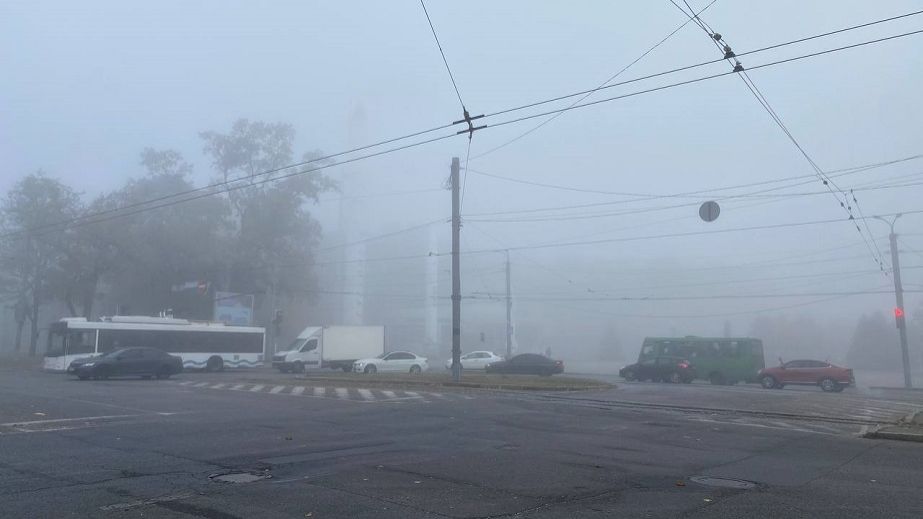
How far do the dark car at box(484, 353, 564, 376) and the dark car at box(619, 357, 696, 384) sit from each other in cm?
404

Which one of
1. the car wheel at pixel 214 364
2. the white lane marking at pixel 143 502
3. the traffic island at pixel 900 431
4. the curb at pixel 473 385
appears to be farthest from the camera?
the car wheel at pixel 214 364

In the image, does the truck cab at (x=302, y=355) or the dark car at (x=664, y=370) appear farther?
the truck cab at (x=302, y=355)

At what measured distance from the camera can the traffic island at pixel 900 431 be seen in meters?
14.7

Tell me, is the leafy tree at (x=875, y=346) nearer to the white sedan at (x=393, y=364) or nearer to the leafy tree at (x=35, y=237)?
the white sedan at (x=393, y=364)

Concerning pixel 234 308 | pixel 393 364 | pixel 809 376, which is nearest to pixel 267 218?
pixel 234 308

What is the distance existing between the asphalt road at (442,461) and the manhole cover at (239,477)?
65mm

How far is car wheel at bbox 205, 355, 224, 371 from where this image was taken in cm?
4553

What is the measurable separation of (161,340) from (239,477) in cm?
3621

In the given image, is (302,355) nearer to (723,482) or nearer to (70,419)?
(70,419)

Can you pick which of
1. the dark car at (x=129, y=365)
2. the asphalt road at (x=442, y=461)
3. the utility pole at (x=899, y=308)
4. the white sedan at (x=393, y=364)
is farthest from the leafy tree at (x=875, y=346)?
the dark car at (x=129, y=365)

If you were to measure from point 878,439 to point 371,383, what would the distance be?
2097cm

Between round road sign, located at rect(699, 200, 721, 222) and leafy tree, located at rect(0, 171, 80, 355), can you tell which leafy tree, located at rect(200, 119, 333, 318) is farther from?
round road sign, located at rect(699, 200, 721, 222)

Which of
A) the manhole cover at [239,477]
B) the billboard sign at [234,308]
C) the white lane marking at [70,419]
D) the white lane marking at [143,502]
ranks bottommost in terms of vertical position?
the white lane marking at [143,502]

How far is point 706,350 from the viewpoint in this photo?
42062 millimetres
